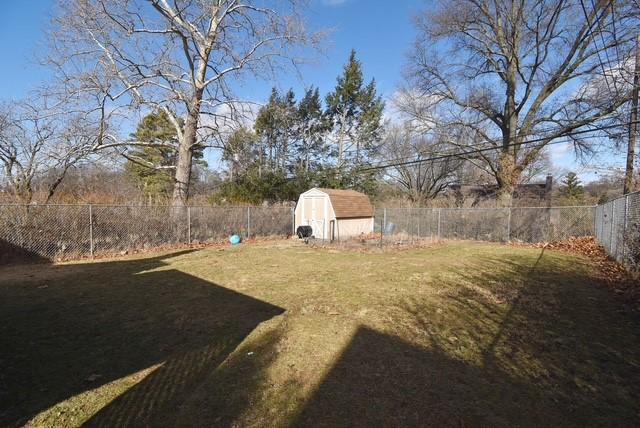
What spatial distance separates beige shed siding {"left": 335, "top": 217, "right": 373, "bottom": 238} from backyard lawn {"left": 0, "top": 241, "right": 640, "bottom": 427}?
31.3 ft

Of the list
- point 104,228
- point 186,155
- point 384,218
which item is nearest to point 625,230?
point 384,218

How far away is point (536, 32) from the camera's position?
16422 mm

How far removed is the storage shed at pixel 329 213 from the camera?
16016 mm

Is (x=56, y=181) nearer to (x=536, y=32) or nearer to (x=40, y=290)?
(x=40, y=290)

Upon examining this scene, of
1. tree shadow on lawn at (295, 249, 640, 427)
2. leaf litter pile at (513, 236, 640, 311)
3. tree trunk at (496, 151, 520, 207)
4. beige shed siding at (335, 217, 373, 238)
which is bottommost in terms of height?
tree shadow on lawn at (295, 249, 640, 427)

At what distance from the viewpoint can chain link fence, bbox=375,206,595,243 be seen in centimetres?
1368

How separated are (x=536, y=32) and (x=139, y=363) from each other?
2185 cm

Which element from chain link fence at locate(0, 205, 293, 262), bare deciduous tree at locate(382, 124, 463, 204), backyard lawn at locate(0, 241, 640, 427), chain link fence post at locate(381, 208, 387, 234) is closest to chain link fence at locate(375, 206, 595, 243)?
chain link fence post at locate(381, 208, 387, 234)

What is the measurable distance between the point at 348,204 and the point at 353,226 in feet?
4.26

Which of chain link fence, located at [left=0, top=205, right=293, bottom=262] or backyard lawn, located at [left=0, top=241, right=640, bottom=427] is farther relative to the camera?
chain link fence, located at [left=0, top=205, right=293, bottom=262]

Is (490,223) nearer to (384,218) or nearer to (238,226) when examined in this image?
(384,218)

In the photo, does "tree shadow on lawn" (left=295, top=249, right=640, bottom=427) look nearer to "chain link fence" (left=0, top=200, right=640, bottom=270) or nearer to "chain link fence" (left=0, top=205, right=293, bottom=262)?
"chain link fence" (left=0, top=200, right=640, bottom=270)

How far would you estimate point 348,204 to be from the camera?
17516mm

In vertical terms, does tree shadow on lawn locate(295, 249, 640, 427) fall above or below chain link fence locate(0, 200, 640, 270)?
below
